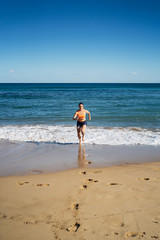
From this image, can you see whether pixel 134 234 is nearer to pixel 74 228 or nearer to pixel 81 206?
pixel 74 228

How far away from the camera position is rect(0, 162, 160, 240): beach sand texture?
9.29ft

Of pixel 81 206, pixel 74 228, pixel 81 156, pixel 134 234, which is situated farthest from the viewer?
pixel 81 156

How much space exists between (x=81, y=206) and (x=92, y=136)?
6384 millimetres

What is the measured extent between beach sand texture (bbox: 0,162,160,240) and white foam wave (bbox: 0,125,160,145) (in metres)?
3.73

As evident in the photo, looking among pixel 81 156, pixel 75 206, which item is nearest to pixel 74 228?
pixel 75 206

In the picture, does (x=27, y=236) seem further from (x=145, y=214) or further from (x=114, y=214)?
(x=145, y=214)

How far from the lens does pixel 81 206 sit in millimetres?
3480

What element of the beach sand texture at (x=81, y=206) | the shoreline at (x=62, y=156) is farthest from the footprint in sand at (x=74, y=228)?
the shoreline at (x=62, y=156)

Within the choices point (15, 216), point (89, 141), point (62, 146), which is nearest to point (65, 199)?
point (15, 216)

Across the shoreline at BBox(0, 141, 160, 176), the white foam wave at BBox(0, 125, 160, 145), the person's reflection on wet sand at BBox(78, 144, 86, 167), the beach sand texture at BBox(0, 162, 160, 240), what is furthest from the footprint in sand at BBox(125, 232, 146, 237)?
the white foam wave at BBox(0, 125, 160, 145)

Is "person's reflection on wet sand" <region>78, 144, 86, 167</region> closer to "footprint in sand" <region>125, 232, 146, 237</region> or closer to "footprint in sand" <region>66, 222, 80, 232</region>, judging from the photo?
"footprint in sand" <region>66, 222, 80, 232</region>

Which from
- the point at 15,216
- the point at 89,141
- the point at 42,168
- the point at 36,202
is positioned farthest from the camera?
the point at 89,141

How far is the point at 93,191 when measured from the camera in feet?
13.4

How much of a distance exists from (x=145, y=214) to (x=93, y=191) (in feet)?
3.90
